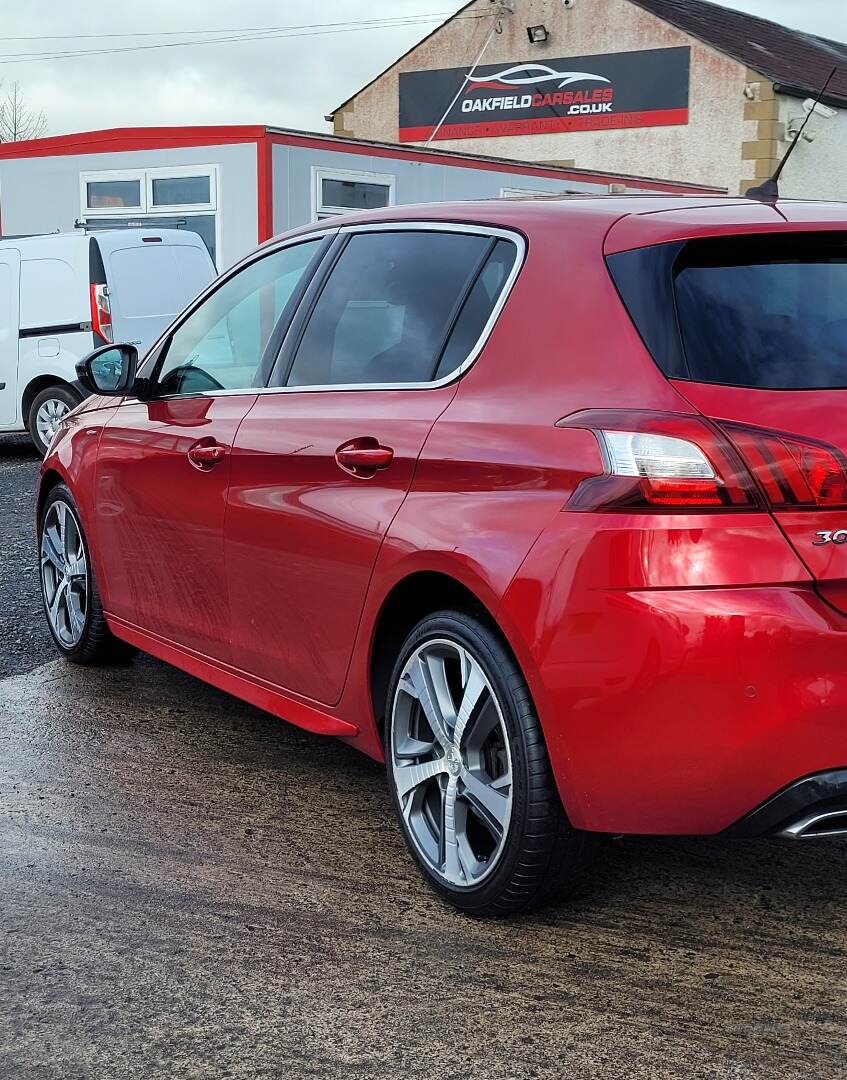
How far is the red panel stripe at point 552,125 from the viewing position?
33250 mm

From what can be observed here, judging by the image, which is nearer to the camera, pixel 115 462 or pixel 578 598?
pixel 578 598

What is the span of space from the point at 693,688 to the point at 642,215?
113cm

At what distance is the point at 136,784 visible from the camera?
455 centimetres

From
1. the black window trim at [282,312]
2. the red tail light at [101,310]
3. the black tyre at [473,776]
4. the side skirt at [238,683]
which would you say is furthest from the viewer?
the red tail light at [101,310]

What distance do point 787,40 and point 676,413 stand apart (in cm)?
3933

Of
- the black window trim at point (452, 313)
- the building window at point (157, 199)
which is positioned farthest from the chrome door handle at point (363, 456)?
the building window at point (157, 199)

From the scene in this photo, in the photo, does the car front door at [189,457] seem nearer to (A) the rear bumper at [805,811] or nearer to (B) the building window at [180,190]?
(A) the rear bumper at [805,811]

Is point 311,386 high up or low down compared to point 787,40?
down

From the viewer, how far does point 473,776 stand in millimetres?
3484

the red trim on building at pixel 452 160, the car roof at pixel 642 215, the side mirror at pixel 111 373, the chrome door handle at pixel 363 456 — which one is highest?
the red trim on building at pixel 452 160

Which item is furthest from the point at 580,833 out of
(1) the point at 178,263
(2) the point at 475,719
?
(1) the point at 178,263

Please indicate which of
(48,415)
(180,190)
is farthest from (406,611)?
(180,190)

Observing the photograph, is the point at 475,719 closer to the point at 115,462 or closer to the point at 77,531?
the point at 115,462

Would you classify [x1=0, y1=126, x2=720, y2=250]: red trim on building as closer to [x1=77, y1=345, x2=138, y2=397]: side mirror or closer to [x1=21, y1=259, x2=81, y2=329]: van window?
[x1=21, y1=259, x2=81, y2=329]: van window
